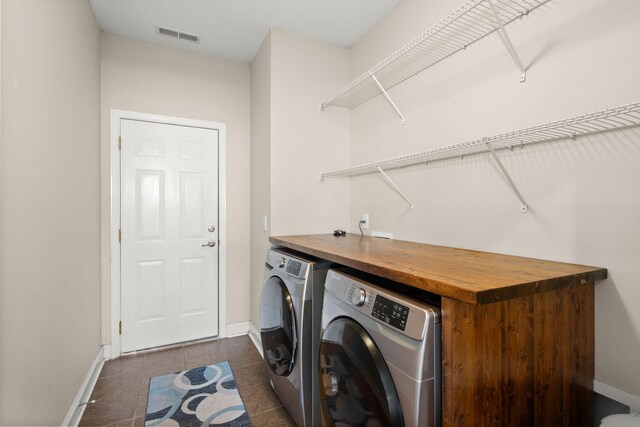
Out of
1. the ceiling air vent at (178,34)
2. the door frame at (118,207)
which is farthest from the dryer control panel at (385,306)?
the ceiling air vent at (178,34)

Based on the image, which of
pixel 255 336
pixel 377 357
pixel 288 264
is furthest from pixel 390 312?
pixel 255 336

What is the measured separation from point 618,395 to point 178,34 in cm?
338

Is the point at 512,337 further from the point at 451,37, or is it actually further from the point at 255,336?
the point at 255,336

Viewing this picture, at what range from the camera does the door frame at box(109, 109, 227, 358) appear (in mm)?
2488

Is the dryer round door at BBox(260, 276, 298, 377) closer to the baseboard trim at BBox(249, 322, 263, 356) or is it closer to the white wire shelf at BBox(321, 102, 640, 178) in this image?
the baseboard trim at BBox(249, 322, 263, 356)

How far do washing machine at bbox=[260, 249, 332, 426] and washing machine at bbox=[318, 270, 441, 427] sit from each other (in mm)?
224

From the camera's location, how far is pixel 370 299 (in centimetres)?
104

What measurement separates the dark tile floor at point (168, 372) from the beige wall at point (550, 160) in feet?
4.75

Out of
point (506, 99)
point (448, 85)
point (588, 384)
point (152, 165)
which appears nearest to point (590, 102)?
point (506, 99)

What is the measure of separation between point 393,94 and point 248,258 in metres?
1.98

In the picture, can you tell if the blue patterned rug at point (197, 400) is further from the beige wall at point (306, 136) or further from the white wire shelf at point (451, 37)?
the white wire shelf at point (451, 37)

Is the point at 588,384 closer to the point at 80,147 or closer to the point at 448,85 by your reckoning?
the point at 448,85

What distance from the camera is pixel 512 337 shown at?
35.0 inches

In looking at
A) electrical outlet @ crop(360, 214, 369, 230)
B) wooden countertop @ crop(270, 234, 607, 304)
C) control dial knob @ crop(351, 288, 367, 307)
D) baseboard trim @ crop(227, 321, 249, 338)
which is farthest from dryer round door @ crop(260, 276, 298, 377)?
baseboard trim @ crop(227, 321, 249, 338)
